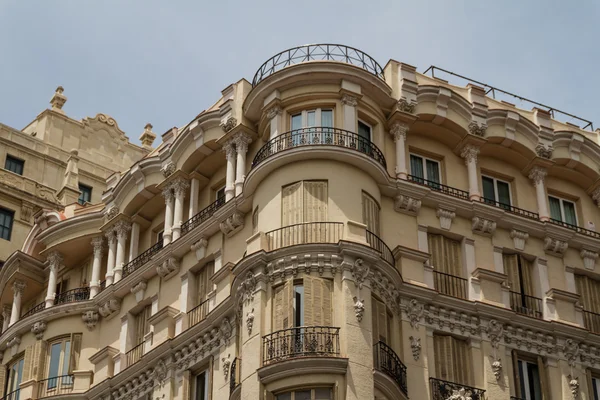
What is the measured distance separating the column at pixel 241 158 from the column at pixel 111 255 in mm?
7774

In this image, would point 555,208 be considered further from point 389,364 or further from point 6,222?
point 6,222

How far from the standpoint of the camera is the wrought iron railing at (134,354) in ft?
171

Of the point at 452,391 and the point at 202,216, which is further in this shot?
the point at 202,216

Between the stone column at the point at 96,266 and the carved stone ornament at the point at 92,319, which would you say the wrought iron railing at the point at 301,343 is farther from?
the stone column at the point at 96,266

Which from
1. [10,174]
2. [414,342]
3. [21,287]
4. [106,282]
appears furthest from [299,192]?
[10,174]

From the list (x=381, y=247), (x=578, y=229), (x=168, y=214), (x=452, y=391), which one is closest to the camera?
(x=452, y=391)

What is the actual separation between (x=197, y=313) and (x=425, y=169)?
32.1 feet

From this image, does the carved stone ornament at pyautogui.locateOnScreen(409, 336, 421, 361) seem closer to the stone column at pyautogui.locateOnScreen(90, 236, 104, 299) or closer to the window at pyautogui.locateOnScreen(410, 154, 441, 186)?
the window at pyautogui.locateOnScreen(410, 154, 441, 186)

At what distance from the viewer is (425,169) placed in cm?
5197

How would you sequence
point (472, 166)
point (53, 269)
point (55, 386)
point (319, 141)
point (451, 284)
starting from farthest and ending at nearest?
point (53, 269) → point (55, 386) → point (472, 166) → point (451, 284) → point (319, 141)

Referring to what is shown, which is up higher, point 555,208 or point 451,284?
point 555,208

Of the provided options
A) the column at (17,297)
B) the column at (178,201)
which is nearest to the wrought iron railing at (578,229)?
the column at (178,201)

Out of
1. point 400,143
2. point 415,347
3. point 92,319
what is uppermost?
point 400,143

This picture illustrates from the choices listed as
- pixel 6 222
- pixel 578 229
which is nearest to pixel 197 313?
pixel 578 229
